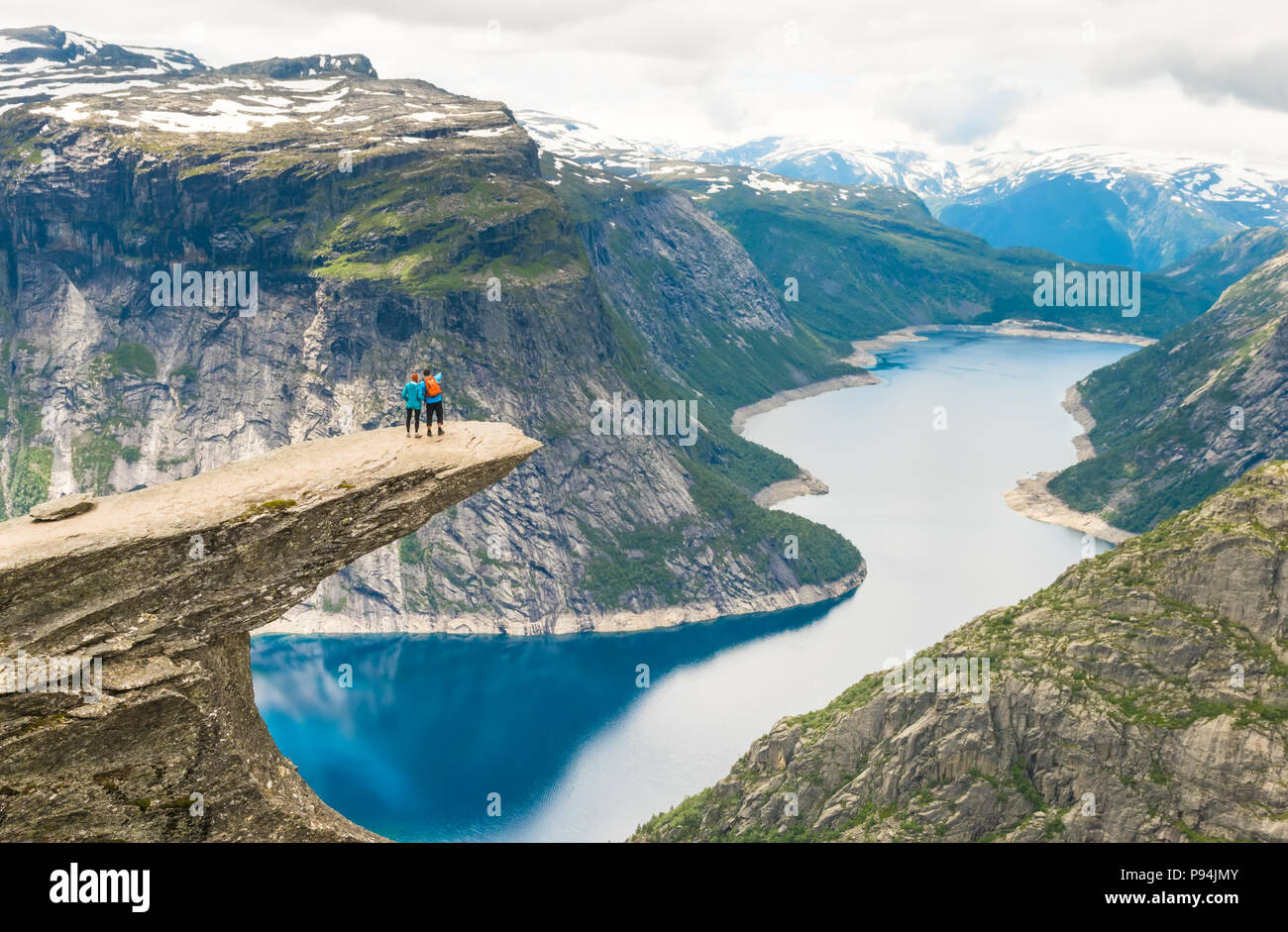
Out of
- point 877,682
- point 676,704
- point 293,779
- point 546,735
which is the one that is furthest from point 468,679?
point 293,779

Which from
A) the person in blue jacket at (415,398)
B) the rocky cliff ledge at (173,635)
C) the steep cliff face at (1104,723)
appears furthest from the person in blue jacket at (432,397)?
the steep cliff face at (1104,723)

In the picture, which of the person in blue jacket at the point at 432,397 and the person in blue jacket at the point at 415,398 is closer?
the person in blue jacket at the point at 432,397

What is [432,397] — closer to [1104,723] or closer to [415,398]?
[415,398]

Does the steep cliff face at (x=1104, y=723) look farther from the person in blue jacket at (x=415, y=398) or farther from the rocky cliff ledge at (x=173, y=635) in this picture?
the rocky cliff ledge at (x=173, y=635)

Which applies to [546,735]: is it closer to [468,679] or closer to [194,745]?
[468,679]

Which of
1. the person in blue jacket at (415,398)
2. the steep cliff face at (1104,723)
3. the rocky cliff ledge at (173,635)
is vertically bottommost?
the steep cliff face at (1104,723)

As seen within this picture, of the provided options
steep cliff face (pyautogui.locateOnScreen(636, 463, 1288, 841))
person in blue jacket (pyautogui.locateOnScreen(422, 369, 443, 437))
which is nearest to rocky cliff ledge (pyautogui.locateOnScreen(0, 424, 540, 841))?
person in blue jacket (pyautogui.locateOnScreen(422, 369, 443, 437))
